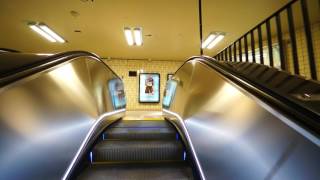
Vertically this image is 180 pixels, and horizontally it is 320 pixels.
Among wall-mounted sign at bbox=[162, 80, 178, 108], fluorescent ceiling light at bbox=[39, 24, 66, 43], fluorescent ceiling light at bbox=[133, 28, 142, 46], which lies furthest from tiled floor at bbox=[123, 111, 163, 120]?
fluorescent ceiling light at bbox=[39, 24, 66, 43]

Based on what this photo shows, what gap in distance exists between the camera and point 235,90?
1.49 metres

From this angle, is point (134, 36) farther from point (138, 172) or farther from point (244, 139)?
point (244, 139)

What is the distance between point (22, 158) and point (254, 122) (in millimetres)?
1266

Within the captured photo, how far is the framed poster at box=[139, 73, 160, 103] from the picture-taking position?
409 inches

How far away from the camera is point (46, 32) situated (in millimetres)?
6609

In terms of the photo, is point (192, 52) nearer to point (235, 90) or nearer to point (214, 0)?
point (214, 0)

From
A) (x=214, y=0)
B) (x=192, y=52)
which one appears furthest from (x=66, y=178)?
(x=192, y=52)

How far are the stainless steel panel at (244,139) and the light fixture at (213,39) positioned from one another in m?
5.01

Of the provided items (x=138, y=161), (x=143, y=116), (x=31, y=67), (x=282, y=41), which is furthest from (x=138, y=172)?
A: (x=143, y=116)

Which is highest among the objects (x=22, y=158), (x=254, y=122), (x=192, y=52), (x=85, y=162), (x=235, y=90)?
(x=192, y=52)

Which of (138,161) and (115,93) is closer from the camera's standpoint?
(138,161)

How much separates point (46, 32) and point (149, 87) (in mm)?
5172

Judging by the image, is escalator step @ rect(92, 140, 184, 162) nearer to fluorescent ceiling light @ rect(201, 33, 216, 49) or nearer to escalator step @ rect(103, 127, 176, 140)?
escalator step @ rect(103, 127, 176, 140)

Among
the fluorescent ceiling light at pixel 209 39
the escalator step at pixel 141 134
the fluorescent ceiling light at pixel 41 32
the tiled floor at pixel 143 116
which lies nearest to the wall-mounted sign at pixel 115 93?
the tiled floor at pixel 143 116
